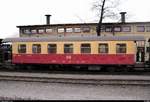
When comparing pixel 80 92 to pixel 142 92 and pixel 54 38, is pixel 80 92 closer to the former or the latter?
pixel 142 92

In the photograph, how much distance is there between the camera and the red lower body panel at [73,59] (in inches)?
1136

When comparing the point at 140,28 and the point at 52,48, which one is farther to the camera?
the point at 140,28

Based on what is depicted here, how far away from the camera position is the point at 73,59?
1177 inches

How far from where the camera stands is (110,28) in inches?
2137

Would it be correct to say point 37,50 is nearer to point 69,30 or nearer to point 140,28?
point 69,30

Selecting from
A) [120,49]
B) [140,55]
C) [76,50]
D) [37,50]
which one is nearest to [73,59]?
[76,50]

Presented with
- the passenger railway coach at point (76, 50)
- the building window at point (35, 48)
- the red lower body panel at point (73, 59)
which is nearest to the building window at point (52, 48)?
the passenger railway coach at point (76, 50)

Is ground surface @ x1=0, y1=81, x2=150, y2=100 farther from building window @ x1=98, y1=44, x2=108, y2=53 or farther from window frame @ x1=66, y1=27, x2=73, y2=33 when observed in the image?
window frame @ x1=66, y1=27, x2=73, y2=33

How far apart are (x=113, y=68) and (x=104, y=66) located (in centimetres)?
72

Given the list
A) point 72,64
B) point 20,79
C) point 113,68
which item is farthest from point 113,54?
point 20,79

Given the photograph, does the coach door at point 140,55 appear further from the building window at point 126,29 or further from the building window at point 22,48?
the building window at point 126,29

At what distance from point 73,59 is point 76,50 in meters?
A: 0.76

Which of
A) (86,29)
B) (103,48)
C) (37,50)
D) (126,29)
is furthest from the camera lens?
(86,29)

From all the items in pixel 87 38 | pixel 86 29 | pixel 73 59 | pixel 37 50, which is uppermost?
pixel 86 29
